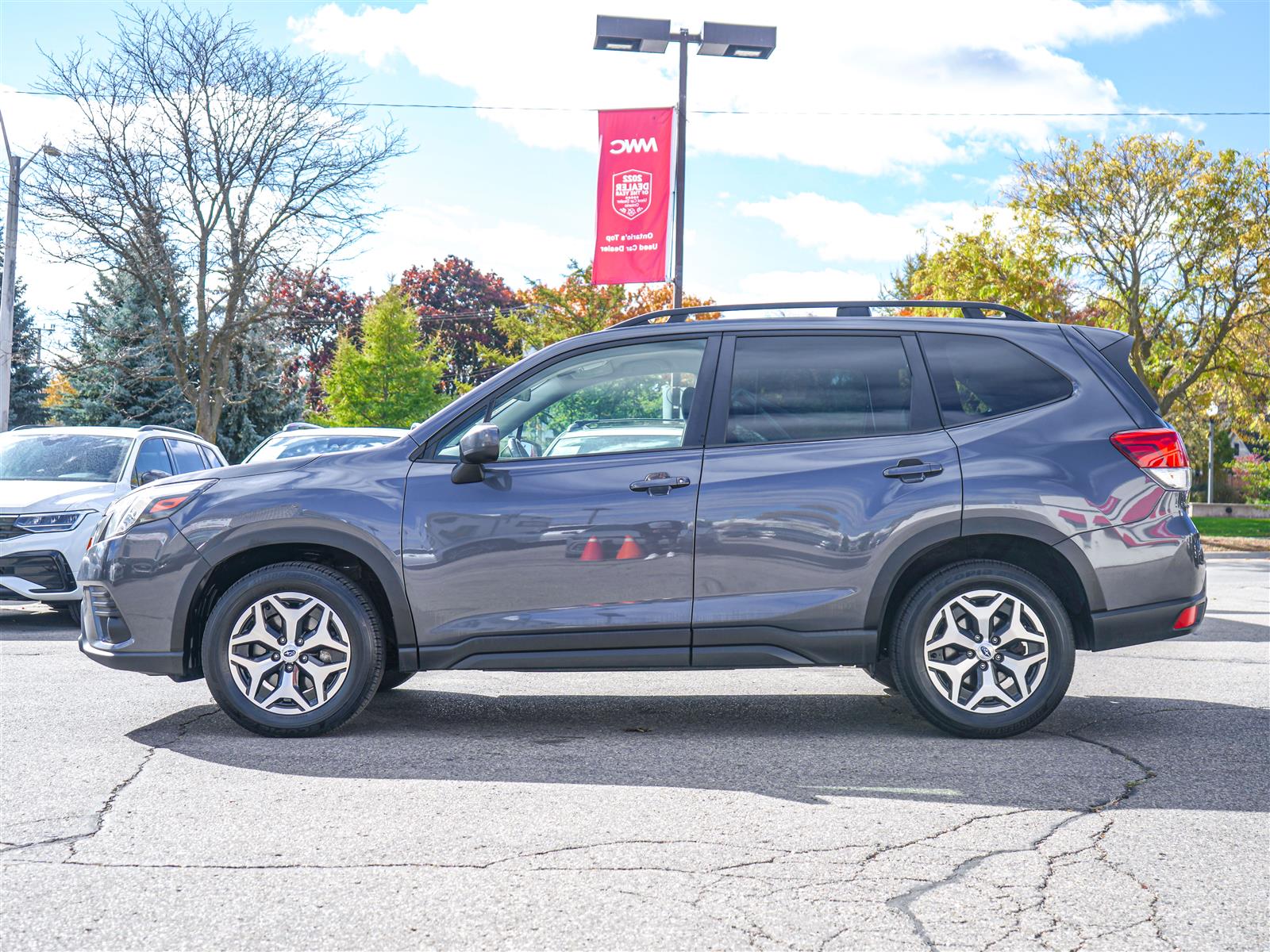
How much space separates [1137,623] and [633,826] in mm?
2623

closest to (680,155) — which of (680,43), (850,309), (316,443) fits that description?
(680,43)

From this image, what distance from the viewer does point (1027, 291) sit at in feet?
99.9

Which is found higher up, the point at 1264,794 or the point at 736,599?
the point at 736,599

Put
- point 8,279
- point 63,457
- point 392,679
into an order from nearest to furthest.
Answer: point 392,679 → point 63,457 → point 8,279

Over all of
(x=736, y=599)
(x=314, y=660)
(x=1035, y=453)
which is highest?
(x=1035, y=453)

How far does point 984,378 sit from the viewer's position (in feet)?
18.4

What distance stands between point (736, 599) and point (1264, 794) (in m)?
2.16

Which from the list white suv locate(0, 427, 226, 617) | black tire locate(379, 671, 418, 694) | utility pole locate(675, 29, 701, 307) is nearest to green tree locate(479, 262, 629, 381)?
utility pole locate(675, 29, 701, 307)

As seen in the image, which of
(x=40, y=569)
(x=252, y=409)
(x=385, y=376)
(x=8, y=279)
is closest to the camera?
(x=40, y=569)

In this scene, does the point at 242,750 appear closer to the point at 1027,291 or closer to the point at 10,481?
the point at 10,481

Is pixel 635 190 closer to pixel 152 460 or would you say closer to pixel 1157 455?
pixel 152 460

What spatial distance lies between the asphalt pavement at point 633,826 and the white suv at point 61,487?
3497 millimetres

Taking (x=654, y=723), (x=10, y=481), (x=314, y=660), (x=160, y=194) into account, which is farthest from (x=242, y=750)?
(x=160, y=194)

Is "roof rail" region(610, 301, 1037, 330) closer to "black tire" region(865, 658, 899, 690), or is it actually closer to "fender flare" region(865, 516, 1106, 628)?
"fender flare" region(865, 516, 1106, 628)
